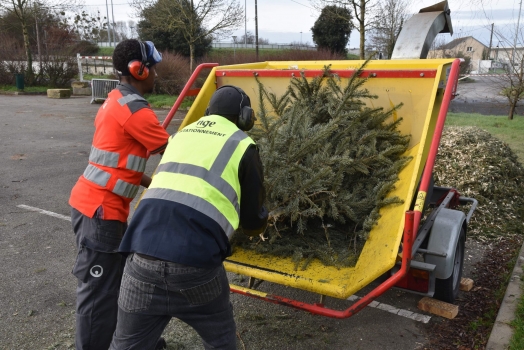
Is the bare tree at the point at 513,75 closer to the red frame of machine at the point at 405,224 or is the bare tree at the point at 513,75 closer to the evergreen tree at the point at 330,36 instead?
the red frame of machine at the point at 405,224

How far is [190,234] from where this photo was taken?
190cm

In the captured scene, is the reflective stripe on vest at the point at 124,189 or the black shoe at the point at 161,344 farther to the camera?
the black shoe at the point at 161,344

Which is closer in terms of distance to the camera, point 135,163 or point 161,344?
point 135,163

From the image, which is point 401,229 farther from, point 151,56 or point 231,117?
point 151,56

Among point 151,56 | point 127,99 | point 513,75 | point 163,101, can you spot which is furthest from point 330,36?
point 127,99

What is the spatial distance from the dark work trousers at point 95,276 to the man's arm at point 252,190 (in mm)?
879

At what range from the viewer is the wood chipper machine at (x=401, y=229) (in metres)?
2.68

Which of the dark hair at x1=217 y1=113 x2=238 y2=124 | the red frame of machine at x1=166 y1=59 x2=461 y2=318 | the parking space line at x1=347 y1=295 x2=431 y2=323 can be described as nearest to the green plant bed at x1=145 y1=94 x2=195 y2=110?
the red frame of machine at x1=166 y1=59 x2=461 y2=318

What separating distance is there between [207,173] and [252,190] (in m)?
0.27

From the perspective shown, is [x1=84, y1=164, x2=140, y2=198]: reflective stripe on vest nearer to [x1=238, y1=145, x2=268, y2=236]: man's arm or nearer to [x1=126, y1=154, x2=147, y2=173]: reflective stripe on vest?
[x1=126, y1=154, x2=147, y2=173]: reflective stripe on vest

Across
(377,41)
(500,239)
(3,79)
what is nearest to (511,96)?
(377,41)

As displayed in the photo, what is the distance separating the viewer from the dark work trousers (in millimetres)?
2631

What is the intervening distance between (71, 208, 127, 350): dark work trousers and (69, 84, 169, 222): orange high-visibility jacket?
78 mm

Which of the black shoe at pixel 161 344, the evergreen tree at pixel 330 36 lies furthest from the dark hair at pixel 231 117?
the evergreen tree at pixel 330 36
